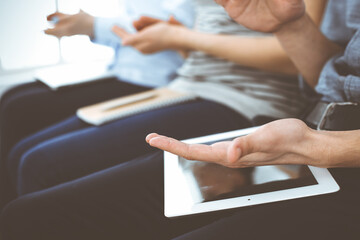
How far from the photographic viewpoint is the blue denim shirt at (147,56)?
0.99 metres

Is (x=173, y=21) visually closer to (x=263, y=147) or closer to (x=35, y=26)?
(x=35, y=26)

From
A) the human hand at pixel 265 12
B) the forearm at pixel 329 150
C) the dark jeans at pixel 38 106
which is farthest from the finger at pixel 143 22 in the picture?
the forearm at pixel 329 150

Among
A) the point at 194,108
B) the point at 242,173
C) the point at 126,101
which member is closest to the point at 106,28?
the point at 126,101

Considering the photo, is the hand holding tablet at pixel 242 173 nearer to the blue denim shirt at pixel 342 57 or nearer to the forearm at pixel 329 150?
the forearm at pixel 329 150

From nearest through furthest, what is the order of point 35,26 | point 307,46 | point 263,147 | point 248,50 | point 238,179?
point 263,147, point 238,179, point 307,46, point 248,50, point 35,26

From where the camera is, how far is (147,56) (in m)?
Answer: 1.03

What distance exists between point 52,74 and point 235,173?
33.4 inches

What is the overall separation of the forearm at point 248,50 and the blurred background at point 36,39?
386mm

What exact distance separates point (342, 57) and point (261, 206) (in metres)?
0.34

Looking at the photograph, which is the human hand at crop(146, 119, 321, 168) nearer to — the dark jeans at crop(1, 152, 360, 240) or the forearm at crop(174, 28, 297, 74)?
the dark jeans at crop(1, 152, 360, 240)

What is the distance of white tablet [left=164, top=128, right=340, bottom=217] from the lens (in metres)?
0.44

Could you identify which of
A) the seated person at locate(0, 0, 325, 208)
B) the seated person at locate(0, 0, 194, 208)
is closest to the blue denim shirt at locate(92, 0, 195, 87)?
the seated person at locate(0, 0, 194, 208)

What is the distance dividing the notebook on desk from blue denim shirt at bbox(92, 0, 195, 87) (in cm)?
17

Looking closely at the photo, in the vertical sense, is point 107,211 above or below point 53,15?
below
